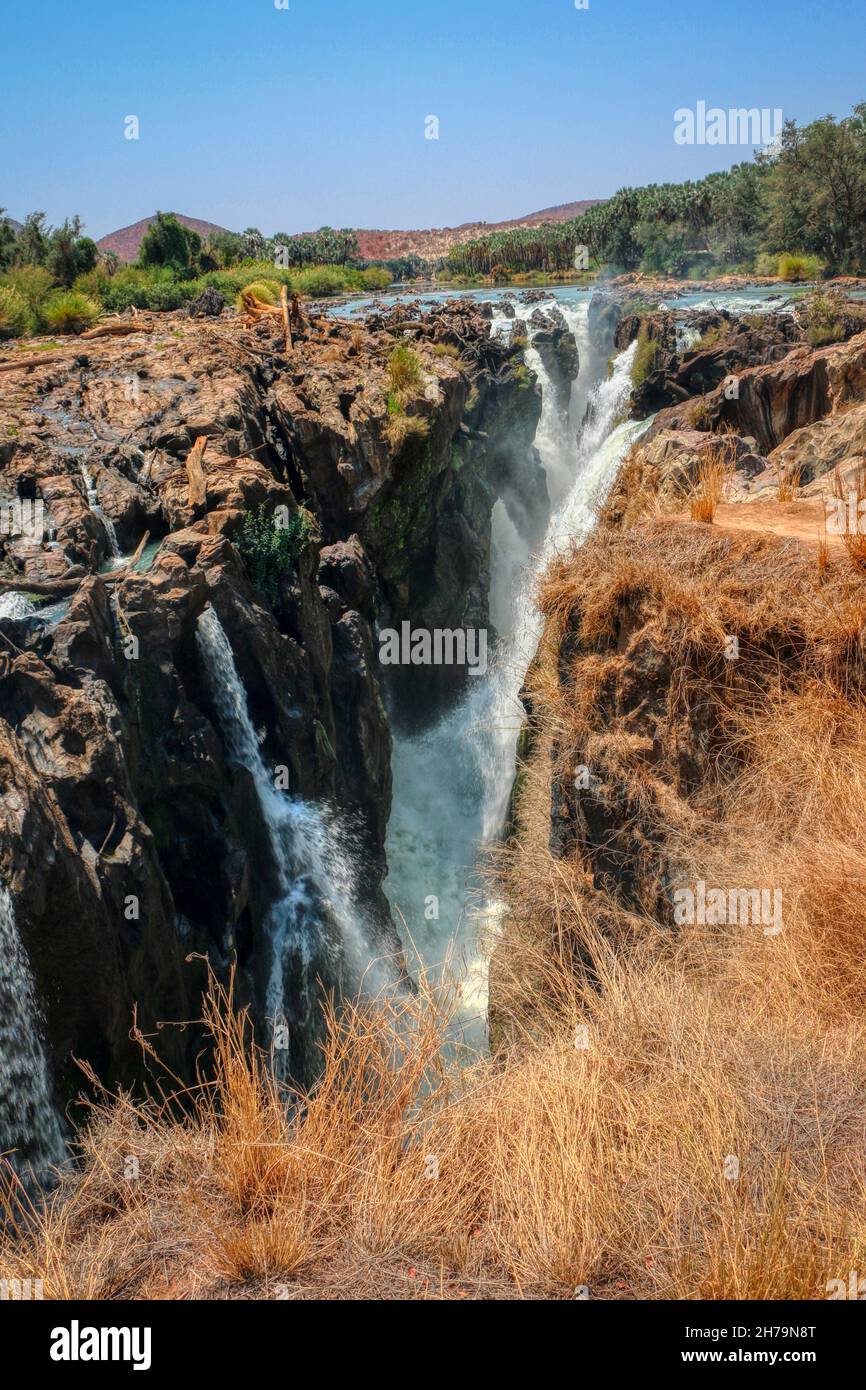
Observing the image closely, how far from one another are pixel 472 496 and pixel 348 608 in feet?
22.8

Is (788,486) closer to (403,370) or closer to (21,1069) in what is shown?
(21,1069)

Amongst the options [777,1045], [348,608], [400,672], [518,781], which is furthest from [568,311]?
[777,1045]

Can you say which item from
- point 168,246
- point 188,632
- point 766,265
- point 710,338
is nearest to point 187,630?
point 188,632

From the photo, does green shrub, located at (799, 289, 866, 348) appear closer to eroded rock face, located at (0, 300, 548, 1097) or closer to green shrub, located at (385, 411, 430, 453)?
eroded rock face, located at (0, 300, 548, 1097)

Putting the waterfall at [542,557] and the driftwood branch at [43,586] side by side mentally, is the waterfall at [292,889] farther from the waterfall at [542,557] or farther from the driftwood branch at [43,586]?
the waterfall at [542,557]

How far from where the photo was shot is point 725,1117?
2.98 m

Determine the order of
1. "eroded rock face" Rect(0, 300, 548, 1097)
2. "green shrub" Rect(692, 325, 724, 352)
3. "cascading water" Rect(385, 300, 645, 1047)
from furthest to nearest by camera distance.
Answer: "green shrub" Rect(692, 325, 724, 352) < "cascading water" Rect(385, 300, 645, 1047) < "eroded rock face" Rect(0, 300, 548, 1097)

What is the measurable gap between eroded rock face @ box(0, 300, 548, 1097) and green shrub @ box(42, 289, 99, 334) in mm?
1923

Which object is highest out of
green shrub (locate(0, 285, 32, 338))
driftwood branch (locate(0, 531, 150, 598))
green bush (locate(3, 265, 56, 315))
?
green bush (locate(3, 265, 56, 315))

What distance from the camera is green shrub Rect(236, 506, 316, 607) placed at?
9.41 m

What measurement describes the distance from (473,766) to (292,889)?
6.61 metres

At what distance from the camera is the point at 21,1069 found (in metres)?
4.56

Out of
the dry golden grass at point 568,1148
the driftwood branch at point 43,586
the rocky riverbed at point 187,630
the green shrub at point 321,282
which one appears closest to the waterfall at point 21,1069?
the rocky riverbed at point 187,630

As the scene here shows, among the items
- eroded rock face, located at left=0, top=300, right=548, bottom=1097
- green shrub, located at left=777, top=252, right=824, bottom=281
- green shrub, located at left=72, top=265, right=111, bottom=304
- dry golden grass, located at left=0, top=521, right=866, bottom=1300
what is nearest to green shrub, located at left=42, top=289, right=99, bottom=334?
eroded rock face, located at left=0, top=300, right=548, bottom=1097
